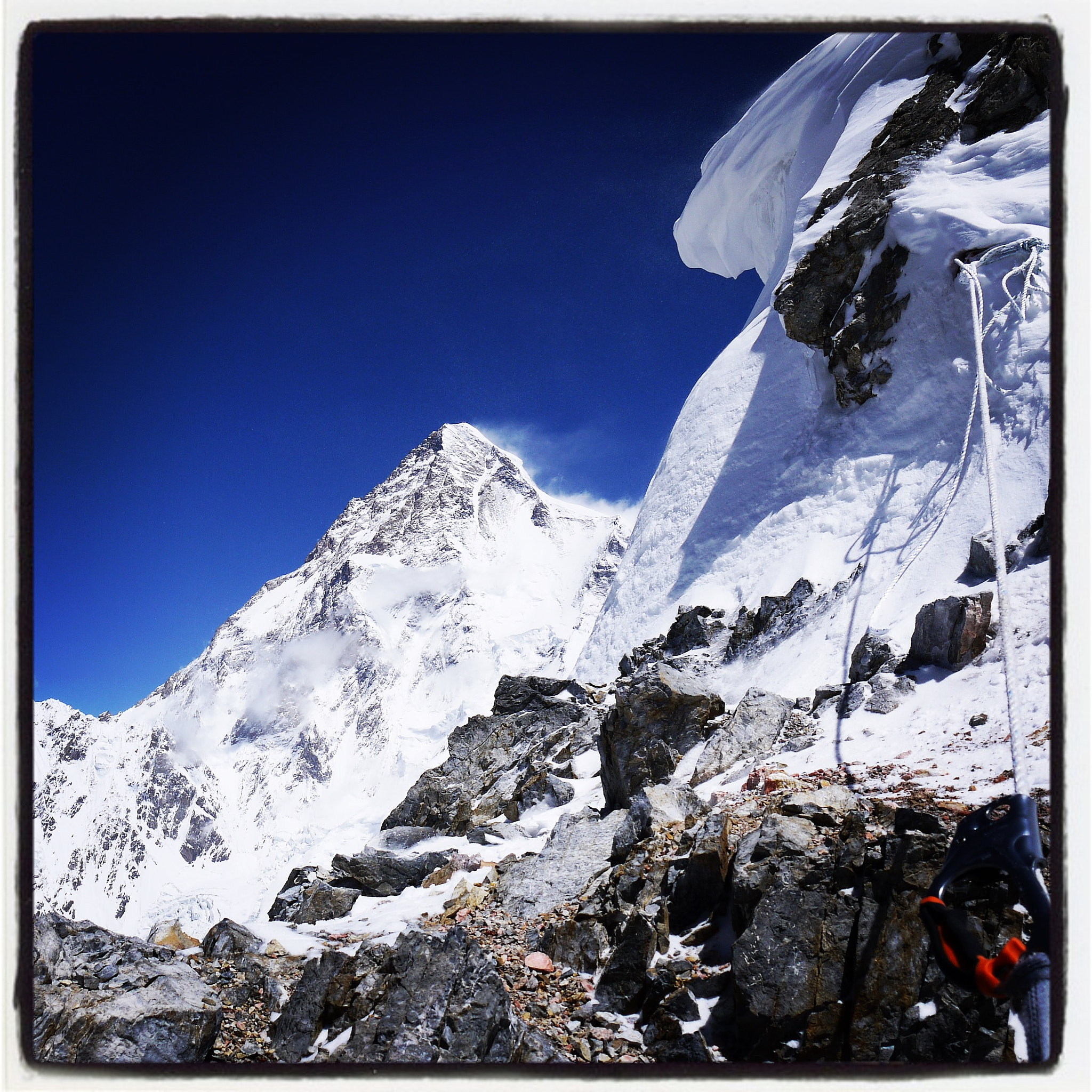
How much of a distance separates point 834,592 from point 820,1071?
7.62 metres

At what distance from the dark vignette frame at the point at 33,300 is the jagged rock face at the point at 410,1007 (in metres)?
0.54

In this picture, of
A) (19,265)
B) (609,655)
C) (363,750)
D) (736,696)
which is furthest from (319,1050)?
(363,750)

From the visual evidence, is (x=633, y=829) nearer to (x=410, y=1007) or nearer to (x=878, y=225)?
(x=410, y=1007)

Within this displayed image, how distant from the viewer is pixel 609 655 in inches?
600

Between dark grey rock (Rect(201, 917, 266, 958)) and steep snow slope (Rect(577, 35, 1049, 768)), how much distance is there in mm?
5638

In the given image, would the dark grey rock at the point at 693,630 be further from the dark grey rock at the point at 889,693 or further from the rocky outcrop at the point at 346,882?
the rocky outcrop at the point at 346,882

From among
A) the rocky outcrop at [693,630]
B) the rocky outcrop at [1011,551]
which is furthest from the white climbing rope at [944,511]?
the rocky outcrop at [693,630]

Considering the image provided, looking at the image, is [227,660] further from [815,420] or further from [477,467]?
[815,420]

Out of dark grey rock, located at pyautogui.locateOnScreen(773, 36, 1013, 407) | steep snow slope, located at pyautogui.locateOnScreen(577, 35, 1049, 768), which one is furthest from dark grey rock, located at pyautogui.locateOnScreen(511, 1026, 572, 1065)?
dark grey rock, located at pyautogui.locateOnScreen(773, 36, 1013, 407)

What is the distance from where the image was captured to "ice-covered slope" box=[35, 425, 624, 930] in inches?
4232

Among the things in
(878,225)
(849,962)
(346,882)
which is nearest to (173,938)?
(346,882)

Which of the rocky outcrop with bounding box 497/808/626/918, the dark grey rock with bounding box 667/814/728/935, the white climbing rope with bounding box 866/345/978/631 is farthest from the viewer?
the white climbing rope with bounding box 866/345/978/631

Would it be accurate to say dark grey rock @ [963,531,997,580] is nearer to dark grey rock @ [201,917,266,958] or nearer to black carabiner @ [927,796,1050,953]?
black carabiner @ [927,796,1050,953]

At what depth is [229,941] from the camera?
531cm
